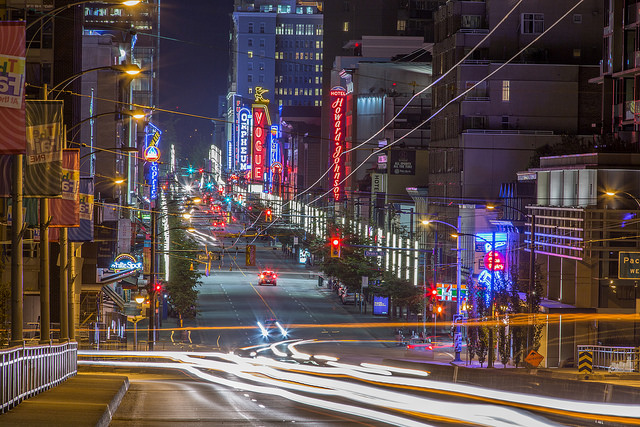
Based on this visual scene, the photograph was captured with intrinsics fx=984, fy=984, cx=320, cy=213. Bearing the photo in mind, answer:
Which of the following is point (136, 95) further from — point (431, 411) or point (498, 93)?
point (431, 411)

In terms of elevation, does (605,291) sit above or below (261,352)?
above

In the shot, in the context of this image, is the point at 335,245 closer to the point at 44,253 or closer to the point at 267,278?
the point at 44,253

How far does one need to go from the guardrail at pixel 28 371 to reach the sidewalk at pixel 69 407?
0.19 meters

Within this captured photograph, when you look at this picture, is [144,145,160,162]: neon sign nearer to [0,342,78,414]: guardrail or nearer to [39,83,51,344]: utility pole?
[39,83,51,344]: utility pole

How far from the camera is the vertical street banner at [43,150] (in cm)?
2230

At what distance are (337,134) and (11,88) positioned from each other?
105 metres

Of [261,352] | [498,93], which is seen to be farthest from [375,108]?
[261,352]

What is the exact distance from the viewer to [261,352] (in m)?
59.2

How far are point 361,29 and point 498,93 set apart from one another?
292ft

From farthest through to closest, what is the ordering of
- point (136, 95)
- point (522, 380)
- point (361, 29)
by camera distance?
point (361, 29) → point (136, 95) → point (522, 380)

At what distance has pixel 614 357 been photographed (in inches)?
1812

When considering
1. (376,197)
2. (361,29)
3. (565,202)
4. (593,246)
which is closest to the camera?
(593,246)

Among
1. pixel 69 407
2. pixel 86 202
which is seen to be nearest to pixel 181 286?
pixel 86 202

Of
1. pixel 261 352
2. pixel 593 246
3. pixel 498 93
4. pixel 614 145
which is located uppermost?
pixel 498 93
